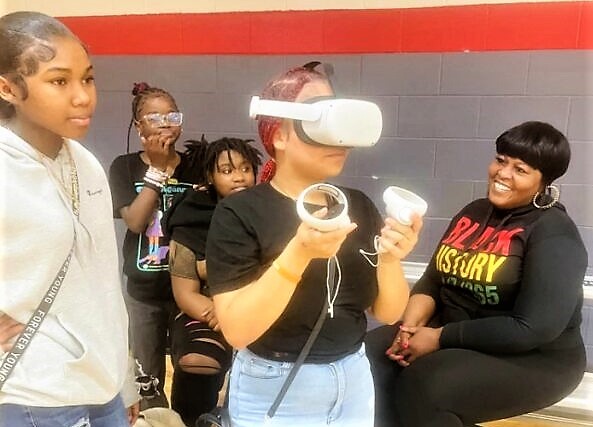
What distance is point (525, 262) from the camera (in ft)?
4.88

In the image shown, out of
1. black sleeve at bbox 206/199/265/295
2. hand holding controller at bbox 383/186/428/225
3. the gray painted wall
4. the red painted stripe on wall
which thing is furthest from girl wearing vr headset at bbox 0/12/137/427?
the red painted stripe on wall

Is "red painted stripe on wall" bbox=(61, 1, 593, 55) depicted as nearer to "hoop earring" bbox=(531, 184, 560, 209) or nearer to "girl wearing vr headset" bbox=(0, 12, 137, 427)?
"hoop earring" bbox=(531, 184, 560, 209)

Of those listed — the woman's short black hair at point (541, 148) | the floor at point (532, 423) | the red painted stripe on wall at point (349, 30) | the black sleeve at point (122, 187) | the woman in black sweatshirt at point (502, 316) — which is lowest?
the floor at point (532, 423)

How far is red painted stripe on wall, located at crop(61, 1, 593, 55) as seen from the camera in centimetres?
187

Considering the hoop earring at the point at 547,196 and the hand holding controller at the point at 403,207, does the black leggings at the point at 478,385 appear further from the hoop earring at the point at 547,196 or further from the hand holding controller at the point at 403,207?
the hand holding controller at the point at 403,207

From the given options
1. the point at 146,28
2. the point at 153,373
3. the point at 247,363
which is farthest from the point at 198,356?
the point at 146,28

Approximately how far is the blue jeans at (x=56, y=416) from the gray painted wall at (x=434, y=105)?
1221mm

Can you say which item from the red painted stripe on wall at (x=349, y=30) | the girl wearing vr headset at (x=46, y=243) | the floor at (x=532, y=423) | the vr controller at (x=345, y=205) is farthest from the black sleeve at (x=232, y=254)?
the floor at (x=532, y=423)

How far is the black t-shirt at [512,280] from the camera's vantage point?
4.71ft

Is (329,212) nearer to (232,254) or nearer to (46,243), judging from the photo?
(232,254)

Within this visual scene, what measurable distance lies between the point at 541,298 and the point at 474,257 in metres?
0.21

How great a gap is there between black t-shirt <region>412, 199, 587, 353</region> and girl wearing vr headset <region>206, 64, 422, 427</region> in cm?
53

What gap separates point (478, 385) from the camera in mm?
1446

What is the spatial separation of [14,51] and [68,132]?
0.15 meters
